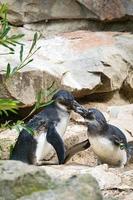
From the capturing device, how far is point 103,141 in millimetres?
4910

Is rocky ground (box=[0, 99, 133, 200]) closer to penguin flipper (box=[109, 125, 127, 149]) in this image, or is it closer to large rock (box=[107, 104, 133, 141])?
large rock (box=[107, 104, 133, 141])

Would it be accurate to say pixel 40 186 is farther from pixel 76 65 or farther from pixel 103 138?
pixel 76 65

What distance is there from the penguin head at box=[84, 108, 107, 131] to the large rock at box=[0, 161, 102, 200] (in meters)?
2.60

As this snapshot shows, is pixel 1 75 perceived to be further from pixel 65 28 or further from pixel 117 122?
Result: pixel 65 28

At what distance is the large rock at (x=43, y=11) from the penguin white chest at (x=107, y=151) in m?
2.33

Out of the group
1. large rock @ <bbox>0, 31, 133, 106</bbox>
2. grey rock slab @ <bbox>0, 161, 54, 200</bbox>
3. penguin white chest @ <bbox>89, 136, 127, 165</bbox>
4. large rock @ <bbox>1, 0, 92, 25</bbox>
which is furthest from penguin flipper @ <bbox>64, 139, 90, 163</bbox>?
grey rock slab @ <bbox>0, 161, 54, 200</bbox>

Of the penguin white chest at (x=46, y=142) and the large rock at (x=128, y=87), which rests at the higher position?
the penguin white chest at (x=46, y=142)

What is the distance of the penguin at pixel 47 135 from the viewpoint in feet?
16.0

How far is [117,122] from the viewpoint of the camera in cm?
591

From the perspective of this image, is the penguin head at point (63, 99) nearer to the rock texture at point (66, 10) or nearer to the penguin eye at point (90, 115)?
the penguin eye at point (90, 115)

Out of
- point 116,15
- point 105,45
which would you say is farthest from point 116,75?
point 116,15

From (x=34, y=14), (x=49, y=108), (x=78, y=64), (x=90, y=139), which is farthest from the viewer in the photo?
(x=34, y=14)

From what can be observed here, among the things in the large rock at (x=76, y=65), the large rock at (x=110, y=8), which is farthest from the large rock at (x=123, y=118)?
the large rock at (x=110, y=8)

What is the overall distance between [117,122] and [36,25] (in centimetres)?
170
